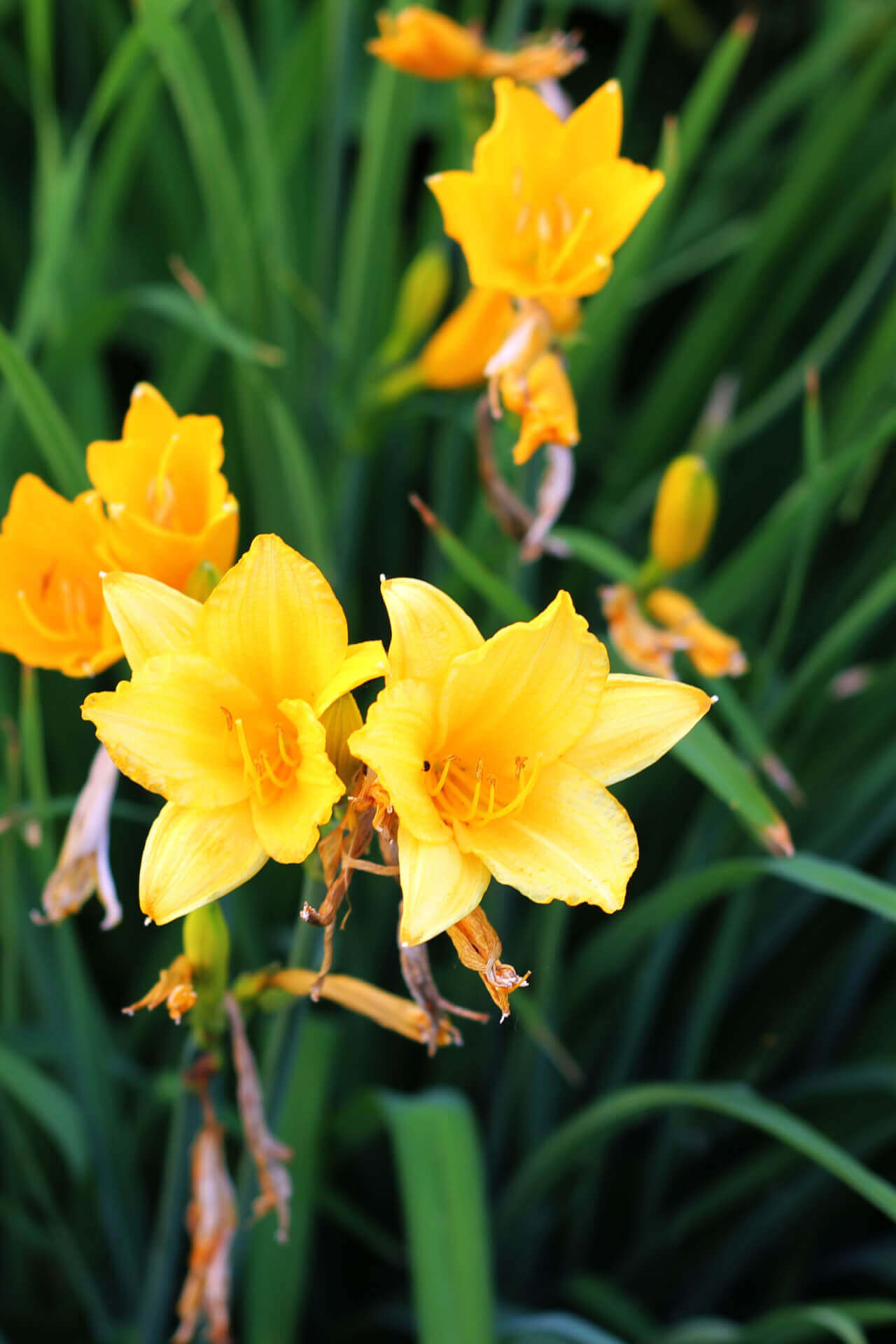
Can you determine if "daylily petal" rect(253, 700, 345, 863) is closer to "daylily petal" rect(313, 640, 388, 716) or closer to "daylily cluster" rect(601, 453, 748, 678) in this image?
"daylily petal" rect(313, 640, 388, 716)

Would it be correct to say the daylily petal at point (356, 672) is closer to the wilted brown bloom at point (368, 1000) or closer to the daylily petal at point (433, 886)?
the daylily petal at point (433, 886)

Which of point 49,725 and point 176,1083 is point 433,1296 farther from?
point 49,725

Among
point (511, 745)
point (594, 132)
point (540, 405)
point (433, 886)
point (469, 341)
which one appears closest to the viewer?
point (433, 886)

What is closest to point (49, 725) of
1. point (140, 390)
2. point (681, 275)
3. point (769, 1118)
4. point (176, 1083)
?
point (176, 1083)

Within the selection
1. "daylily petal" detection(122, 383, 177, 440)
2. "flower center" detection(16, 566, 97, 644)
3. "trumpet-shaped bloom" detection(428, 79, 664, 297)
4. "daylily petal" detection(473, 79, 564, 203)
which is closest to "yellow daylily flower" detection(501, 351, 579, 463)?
"trumpet-shaped bloom" detection(428, 79, 664, 297)

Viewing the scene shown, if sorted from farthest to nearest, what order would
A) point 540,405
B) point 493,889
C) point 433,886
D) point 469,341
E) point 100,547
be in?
point 469,341
point 493,889
point 540,405
point 100,547
point 433,886

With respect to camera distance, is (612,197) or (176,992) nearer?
(176,992)

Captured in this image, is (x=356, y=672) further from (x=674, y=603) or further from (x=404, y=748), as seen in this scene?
(x=674, y=603)

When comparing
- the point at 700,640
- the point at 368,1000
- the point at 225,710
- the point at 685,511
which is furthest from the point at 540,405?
the point at 368,1000
